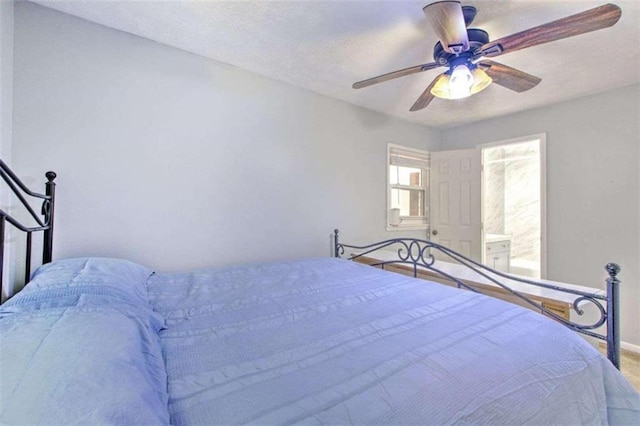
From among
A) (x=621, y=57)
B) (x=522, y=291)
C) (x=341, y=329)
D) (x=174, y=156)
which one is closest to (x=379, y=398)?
(x=341, y=329)

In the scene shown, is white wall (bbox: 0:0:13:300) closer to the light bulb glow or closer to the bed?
the bed

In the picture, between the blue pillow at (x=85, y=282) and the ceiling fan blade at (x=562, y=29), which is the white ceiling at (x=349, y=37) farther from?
the blue pillow at (x=85, y=282)

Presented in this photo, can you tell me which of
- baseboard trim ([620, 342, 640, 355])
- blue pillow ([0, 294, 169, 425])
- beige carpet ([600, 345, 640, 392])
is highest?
blue pillow ([0, 294, 169, 425])

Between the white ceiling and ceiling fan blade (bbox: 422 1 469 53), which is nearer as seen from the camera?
ceiling fan blade (bbox: 422 1 469 53)

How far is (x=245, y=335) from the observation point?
102 centimetres

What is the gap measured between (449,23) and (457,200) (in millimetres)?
2914

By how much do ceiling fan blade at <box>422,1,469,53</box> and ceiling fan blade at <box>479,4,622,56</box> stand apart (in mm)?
170

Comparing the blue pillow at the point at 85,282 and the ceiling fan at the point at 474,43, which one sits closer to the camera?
the blue pillow at the point at 85,282

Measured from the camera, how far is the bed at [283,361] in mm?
540

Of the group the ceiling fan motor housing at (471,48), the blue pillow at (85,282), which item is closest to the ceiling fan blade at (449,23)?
the ceiling fan motor housing at (471,48)

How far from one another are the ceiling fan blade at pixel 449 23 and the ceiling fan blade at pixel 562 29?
0.56 feet

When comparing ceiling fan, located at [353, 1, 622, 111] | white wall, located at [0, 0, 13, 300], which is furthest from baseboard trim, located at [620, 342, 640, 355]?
white wall, located at [0, 0, 13, 300]

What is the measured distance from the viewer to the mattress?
0.66 meters

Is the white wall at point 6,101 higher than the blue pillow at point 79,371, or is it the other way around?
the white wall at point 6,101
